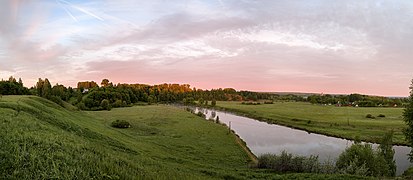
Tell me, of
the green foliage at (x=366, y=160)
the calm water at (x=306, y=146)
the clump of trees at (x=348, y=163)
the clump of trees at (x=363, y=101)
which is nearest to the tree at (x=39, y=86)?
the calm water at (x=306, y=146)

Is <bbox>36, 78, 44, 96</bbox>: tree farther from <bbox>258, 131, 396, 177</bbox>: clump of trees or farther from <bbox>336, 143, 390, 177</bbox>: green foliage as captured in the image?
<bbox>336, 143, 390, 177</bbox>: green foliage

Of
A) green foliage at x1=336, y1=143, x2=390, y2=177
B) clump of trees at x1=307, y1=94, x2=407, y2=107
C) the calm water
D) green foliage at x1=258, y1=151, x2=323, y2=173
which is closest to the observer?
green foliage at x1=258, y1=151, x2=323, y2=173

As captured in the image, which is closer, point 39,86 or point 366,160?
point 366,160

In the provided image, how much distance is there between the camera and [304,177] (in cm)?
1795

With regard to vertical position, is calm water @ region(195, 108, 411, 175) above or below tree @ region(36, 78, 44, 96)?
below

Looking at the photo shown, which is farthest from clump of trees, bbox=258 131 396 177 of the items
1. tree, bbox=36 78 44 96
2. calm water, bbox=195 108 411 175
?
tree, bbox=36 78 44 96

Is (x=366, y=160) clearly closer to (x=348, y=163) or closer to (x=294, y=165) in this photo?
(x=348, y=163)

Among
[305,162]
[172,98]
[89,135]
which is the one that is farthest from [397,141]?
[172,98]

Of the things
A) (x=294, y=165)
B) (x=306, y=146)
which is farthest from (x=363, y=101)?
(x=294, y=165)

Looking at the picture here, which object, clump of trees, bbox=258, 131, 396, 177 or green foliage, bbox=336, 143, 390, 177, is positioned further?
green foliage, bbox=336, 143, 390, 177

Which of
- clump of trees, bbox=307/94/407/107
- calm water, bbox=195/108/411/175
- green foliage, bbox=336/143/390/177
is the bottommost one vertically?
calm water, bbox=195/108/411/175

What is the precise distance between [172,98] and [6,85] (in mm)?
143050

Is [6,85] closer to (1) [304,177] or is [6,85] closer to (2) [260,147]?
(2) [260,147]

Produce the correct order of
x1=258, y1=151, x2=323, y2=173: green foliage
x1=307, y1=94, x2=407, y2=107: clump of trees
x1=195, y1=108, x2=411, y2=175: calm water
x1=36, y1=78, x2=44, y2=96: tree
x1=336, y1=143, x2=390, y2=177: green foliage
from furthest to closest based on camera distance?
1. x1=307, y1=94, x2=407, y2=107: clump of trees
2. x1=36, y1=78, x2=44, y2=96: tree
3. x1=195, y1=108, x2=411, y2=175: calm water
4. x1=336, y1=143, x2=390, y2=177: green foliage
5. x1=258, y1=151, x2=323, y2=173: green foliage
